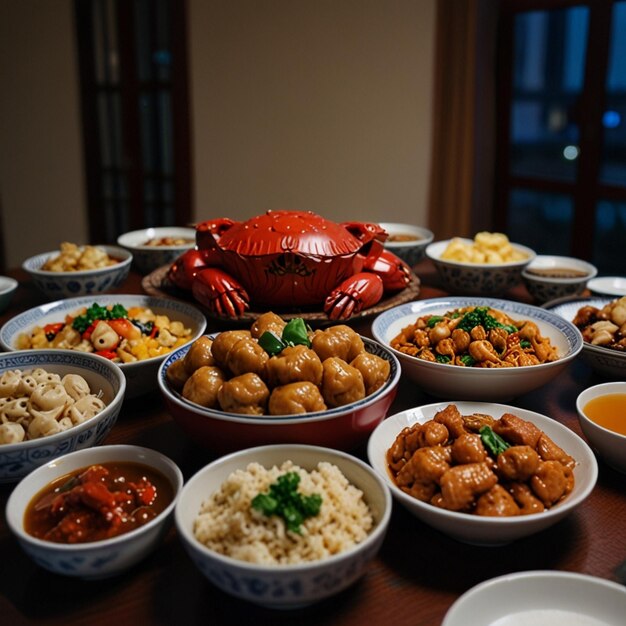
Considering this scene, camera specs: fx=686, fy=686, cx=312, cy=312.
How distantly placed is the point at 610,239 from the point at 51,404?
3.90m

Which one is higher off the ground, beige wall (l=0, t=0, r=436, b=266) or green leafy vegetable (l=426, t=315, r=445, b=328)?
beige wall (l=0, t=0, r=436, b=266)

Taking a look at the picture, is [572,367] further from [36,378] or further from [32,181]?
[32,181]

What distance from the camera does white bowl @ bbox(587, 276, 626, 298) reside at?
222cm

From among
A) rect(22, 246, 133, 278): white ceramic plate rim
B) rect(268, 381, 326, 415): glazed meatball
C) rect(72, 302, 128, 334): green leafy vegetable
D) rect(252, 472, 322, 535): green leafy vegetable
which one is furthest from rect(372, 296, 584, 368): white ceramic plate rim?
rect(22, 246, 133, 278): white ceramic plate rim

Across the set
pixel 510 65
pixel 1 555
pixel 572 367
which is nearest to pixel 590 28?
pixel 510 65

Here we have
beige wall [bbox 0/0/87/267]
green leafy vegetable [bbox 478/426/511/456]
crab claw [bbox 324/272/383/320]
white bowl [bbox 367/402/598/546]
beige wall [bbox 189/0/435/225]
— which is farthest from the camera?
beige wall [bbox 0/0/87/267]

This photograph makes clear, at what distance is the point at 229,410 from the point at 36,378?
18.7 inches

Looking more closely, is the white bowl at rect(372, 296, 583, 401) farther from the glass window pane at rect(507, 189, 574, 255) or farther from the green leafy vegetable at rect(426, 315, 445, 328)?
the glass window pane at rect(507, 189, 574, 255)

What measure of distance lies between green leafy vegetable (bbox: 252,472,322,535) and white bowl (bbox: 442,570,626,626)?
0.23m

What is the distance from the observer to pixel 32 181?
6.16 m

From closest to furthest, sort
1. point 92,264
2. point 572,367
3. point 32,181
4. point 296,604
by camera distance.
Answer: point 296,604 < point 572,367 < point 92,264 < point 32,181

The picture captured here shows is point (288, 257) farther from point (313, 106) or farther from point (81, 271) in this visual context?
point (313, 106)

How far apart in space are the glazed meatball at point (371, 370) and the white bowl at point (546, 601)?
46 cm

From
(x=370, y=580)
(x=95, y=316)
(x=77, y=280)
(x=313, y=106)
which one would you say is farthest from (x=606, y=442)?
(x=313, y=106)
